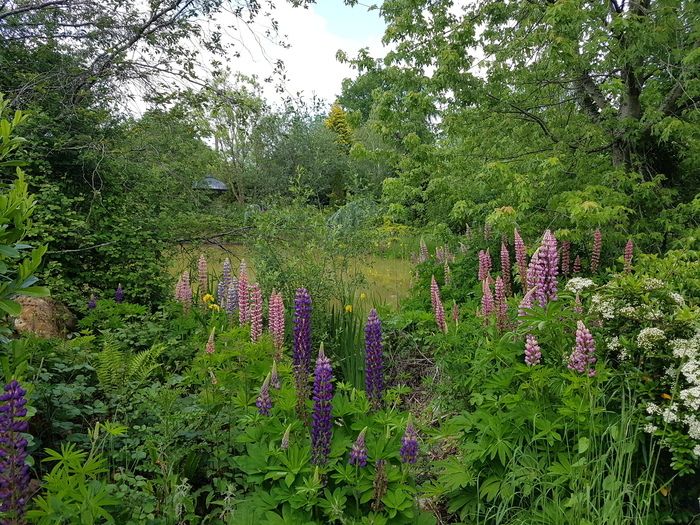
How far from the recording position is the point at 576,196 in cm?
453

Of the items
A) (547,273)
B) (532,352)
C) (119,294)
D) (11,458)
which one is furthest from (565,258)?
(11,458)

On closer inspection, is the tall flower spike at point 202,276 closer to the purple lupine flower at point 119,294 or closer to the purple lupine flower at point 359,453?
the purple lupine flower at point 119,294

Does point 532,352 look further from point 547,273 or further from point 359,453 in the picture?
point 359,453

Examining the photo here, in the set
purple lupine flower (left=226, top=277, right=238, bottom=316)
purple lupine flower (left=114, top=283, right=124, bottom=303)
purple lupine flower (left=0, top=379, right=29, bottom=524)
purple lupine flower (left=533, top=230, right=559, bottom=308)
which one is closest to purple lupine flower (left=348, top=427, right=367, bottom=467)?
purple lupine flower (left=0, top=379, right=29, bottom=524)

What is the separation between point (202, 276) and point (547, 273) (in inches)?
134

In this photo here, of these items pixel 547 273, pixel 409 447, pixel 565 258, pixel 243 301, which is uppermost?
pixel 547 273

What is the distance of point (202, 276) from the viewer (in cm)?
466

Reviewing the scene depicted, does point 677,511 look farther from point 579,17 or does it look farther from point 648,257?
point 579,17

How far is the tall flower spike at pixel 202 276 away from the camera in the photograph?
15.1ft

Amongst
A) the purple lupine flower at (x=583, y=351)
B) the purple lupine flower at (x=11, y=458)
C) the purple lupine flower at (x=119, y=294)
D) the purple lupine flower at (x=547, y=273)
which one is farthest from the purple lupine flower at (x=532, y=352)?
the purple lupine flower at (x=119, y=294)

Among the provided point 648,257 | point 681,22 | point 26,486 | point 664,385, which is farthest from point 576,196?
point 26,486

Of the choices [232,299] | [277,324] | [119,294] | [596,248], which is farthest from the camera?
[596,248]

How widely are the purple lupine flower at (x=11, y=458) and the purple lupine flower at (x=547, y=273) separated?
2366 millimetres

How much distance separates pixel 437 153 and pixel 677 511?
4841mm
